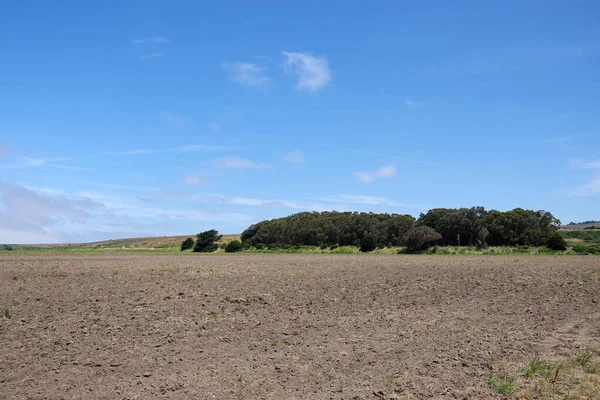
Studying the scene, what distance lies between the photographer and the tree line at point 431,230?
69062mm

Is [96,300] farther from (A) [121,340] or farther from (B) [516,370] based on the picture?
(B) [516,370]

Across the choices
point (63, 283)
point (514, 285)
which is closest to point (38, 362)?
point (63, 283)

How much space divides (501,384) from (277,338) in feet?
16.4

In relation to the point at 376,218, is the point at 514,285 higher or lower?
lower

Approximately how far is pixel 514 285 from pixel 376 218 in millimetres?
62807

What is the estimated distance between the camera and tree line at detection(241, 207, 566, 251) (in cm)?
6906

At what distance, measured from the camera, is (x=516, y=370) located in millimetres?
8844

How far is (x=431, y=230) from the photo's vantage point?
212 feet

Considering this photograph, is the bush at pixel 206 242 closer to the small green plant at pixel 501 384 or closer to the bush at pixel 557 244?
the bush at pixel 557 244

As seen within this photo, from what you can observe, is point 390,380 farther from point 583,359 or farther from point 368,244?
point 368,244

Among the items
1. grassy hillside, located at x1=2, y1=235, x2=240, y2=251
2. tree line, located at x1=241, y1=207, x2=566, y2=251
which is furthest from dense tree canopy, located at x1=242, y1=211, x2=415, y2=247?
grassy hillside, located at x1=2, y1=235, x2=240, y2=251

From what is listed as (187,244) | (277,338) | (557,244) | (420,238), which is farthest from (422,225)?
(277,338)

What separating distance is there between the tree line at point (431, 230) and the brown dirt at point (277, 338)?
48.6 m

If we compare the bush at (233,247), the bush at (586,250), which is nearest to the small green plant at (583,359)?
the bush at (586,250)
